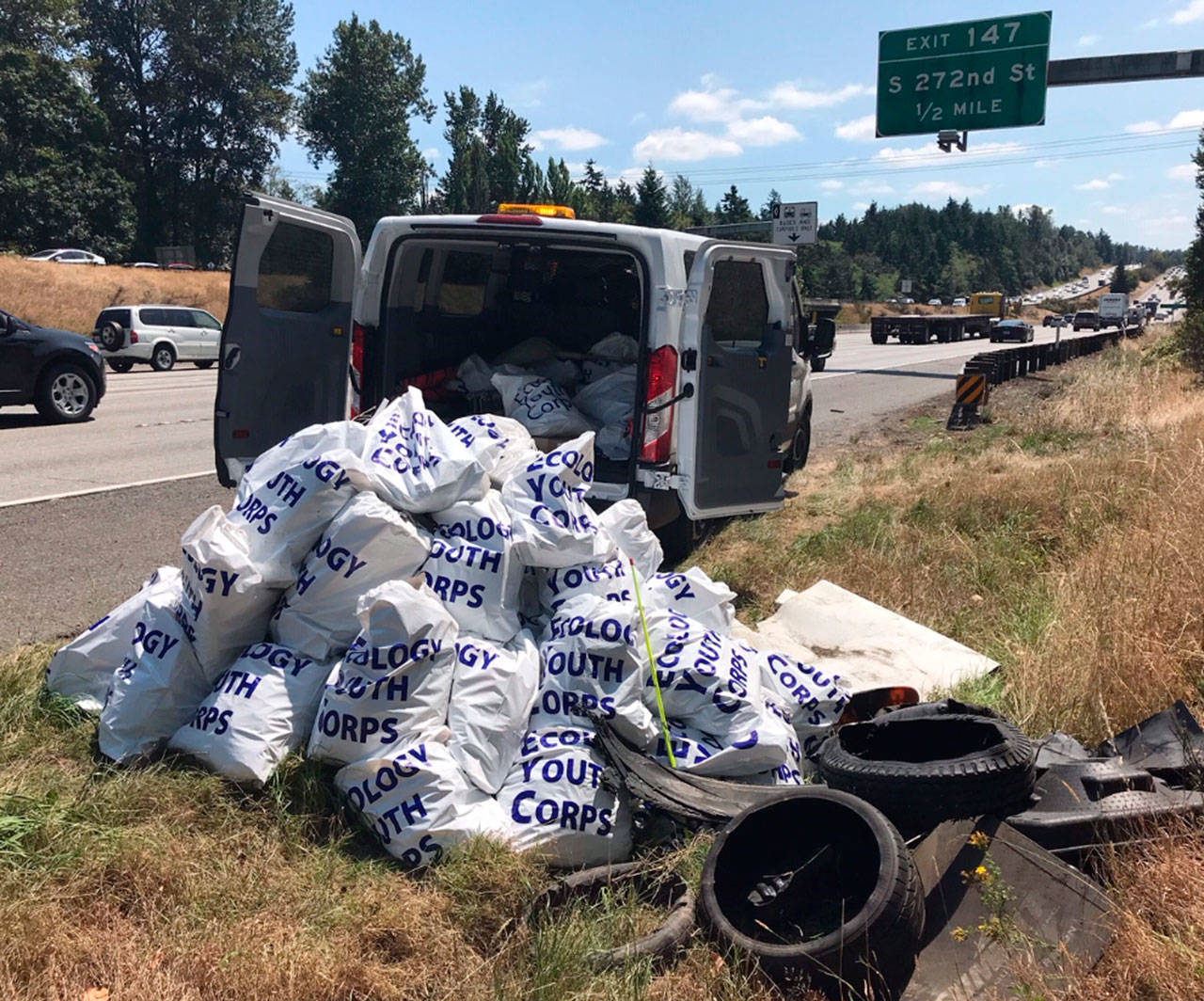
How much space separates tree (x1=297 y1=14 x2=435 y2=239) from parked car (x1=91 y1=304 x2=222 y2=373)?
4873 centimetres

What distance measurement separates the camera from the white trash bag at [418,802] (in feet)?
10.1

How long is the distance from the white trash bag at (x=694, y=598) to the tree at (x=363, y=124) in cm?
7242

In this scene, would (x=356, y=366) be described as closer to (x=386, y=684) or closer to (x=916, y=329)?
(x=386, y=684)

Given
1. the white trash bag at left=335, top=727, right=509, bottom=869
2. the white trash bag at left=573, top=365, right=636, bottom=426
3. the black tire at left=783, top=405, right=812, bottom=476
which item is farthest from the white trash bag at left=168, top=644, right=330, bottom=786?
the black tire at left=783, top=405, right=812, bottom=476

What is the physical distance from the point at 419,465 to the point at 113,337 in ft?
75.4

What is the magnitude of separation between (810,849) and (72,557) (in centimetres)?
528

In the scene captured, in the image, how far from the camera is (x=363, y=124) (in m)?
75.6

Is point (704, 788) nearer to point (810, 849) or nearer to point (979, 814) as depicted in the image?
point (810, 849)

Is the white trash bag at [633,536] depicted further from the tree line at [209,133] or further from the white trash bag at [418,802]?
the tree line at [209,133]

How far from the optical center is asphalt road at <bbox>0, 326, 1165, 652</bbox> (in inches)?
224

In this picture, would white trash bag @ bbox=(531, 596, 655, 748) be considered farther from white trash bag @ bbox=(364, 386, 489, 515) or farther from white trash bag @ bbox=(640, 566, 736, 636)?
white trash bag @ bbox=(364, 386, 489, 515)

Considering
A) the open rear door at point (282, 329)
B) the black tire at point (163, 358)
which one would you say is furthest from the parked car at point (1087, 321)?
the open rear door at point (282, 329)

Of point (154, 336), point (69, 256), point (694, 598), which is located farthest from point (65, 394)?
point (69, 256)

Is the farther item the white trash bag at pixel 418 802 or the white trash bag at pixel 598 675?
the white trash bag at pixel 598 675
